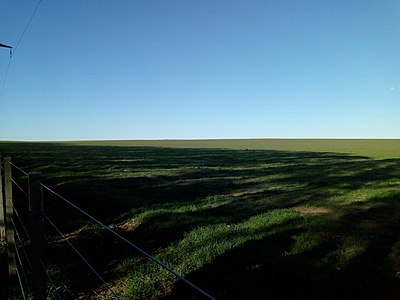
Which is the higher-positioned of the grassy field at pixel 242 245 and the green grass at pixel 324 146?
the green grass at pixel 324 146

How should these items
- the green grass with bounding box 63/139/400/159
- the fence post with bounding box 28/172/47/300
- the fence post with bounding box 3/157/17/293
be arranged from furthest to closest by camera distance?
the green grass with bounding box 63/139/400/159 → the fence post with bounding box 3/157/17/293 → the fence post with bounding box 28/172/47/300

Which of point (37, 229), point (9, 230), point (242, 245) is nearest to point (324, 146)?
point (242, 245)

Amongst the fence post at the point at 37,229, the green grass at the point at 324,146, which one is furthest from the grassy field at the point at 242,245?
the green grass at the point at 324,146

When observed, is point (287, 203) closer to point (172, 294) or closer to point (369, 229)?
point (369, 229)

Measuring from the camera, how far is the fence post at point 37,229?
3387 mm

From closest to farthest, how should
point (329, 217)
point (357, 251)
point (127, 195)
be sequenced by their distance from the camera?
point (357, 251) < point (329, 217) < point (127, 195)

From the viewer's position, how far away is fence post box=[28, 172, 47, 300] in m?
3.39

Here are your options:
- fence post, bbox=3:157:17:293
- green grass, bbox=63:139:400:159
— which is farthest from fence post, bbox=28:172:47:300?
green grass, bbox=63:139:400:159

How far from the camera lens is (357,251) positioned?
267 inches

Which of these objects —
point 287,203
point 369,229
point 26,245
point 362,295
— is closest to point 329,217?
point 369,229

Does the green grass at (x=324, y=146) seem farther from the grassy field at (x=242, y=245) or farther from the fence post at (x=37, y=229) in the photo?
the fence post at (x=37, y=229)

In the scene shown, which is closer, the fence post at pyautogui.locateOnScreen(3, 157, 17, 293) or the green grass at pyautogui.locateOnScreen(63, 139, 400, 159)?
the fence post at pyautogui.locateOnScreen(3, 157, 17, 293)

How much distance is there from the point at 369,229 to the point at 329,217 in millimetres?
1327

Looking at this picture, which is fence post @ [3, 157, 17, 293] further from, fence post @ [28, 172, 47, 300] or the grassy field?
fence post @ [28, 172, 47, 300]
